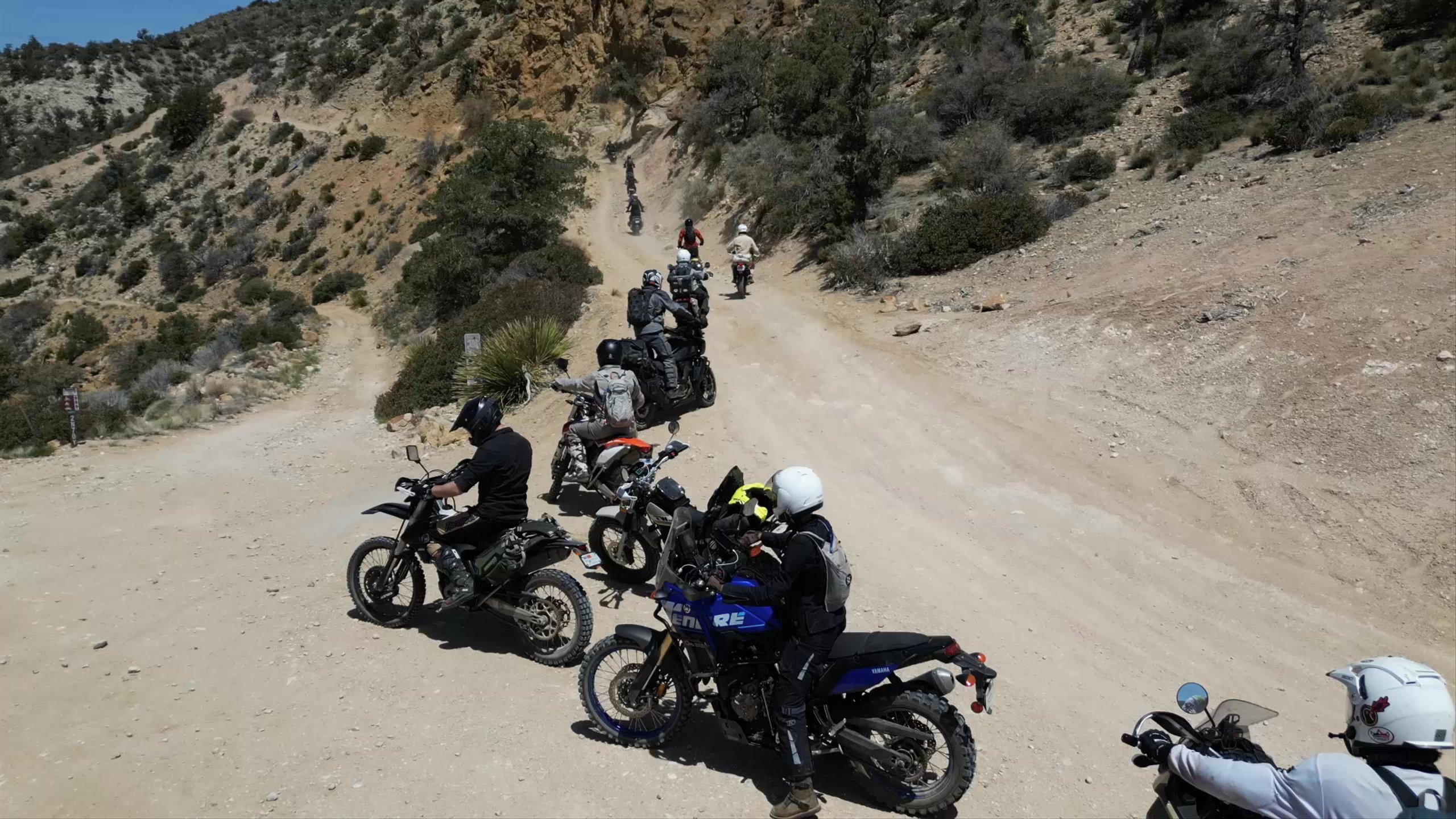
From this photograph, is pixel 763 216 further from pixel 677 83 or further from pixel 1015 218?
pixel 677 83

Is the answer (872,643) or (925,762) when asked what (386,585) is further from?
(925,762)

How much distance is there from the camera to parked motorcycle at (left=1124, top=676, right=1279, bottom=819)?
3.26 meters

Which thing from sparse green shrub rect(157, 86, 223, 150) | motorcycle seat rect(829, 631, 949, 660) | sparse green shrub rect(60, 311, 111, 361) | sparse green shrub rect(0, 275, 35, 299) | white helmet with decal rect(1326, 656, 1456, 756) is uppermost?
sparse green shrub rect(157, 86, 223, 150)

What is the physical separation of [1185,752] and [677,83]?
4733 cm

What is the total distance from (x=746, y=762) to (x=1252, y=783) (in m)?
2.73

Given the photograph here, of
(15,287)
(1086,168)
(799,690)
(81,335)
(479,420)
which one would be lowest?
(81,335)

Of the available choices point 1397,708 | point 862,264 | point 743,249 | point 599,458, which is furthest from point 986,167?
→ point 1397,708

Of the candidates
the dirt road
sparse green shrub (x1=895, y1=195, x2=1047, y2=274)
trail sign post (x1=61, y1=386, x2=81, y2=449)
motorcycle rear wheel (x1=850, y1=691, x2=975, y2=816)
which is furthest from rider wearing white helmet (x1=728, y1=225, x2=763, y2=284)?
motorcycle rear wheel (x1=850, y1=691, x2=975, y2=816)

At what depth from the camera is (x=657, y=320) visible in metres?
11.1

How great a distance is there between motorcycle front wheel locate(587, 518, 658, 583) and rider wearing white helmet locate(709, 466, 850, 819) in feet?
9.38

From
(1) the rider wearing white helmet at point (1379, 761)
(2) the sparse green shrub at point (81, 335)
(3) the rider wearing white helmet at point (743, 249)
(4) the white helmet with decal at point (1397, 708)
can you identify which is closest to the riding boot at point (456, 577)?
(1) the rider wearing white helmet at point (1379, 761)

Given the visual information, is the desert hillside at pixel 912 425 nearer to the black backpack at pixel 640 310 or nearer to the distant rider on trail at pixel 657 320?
the distant rider on trail at pixel 657 320

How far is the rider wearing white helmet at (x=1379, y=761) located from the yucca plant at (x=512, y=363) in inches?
451

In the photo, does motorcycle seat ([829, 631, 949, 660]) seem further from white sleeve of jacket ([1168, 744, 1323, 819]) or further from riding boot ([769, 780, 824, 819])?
white sleeve of jacket ([1168, 744, 1323, 819])
